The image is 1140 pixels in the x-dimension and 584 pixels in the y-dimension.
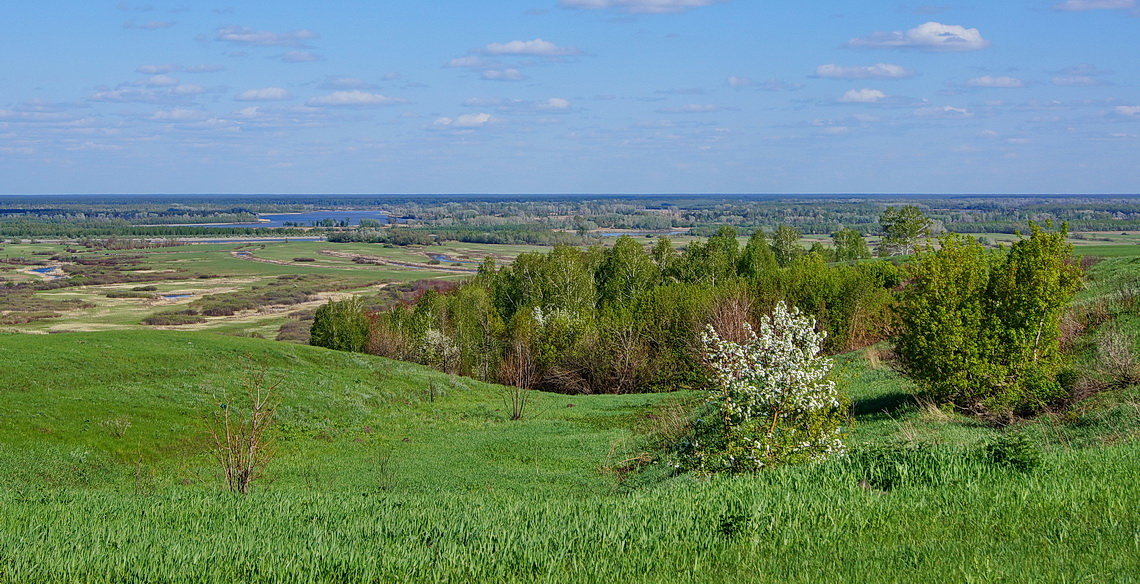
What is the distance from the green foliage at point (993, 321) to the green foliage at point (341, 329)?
190ft

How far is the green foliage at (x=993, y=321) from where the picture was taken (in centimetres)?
2053

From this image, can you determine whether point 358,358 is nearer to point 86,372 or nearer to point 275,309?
point 86,372

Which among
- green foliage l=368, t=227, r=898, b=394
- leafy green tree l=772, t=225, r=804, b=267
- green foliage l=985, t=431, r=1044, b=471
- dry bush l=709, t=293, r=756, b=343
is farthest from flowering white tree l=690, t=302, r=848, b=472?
leafy green tree l=772, t=225, r=804, b=267

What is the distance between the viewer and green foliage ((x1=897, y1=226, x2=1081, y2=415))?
67.4 ft

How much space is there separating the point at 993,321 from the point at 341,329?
60.9 meters

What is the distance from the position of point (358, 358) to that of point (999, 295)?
1373 inches

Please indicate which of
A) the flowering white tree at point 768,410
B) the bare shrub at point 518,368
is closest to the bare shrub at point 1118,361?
the flowering white tree at point 768,410

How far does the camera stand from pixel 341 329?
73.9 meters

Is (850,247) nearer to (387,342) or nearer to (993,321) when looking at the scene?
(387,342)

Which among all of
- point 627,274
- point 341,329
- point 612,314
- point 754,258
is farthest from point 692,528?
point 754,258

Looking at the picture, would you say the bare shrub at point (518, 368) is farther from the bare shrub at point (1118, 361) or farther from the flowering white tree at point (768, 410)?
the flowering white tree at point (768, 410)

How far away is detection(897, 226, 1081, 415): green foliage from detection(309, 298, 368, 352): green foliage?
57.8m

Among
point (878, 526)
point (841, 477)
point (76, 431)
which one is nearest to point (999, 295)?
point (841, 477)

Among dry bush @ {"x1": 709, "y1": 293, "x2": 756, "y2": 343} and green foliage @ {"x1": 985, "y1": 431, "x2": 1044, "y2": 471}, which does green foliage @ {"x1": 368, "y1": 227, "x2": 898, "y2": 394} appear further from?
green foliage @ {"x1": 985, "y1": 431, "x2": 1044, "y2": 471}
